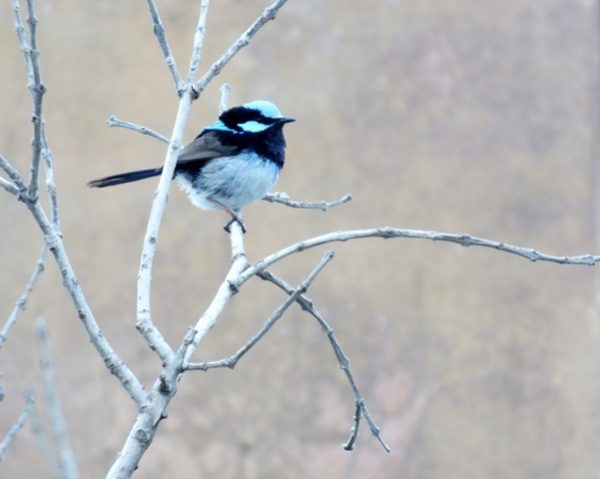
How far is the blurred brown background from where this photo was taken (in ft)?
20.5

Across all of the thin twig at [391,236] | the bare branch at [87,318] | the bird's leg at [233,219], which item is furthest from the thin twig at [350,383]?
the bird's leg at [233,219]

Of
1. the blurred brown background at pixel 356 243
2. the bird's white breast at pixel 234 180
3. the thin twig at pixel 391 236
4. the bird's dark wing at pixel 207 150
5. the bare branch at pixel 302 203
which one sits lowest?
the thin twig at pixel 391 236

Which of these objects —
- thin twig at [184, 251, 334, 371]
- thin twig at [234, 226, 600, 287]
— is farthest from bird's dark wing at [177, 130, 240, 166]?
thin twig at [184, 251, 334, 371]

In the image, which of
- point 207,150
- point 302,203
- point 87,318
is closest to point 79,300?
point 87,318

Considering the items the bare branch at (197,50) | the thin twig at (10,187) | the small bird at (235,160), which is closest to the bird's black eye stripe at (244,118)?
the small bird at (235,160)

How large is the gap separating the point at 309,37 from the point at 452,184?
1201 mm

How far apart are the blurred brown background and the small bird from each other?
2311mm

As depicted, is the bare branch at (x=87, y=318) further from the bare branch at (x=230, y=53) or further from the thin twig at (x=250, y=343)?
the bare branch at (x=230, y=53)

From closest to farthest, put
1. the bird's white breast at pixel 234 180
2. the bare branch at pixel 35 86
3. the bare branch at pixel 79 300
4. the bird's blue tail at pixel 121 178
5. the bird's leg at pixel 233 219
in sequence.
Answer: the bare branch at pixel 35 86 → the bare branch at pixel 79 300 → the bird's leg at pixel 233 219 → the bird's blue tail at pixel 121 178 → the bird's white breast at pixel 234 180

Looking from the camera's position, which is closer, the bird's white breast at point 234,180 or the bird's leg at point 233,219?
the bird's leg at point 233,219

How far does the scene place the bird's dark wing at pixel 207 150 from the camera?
3.94 m

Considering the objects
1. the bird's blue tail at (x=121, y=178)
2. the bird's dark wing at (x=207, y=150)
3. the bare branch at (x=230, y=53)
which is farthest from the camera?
the bird's dark wing at (x=207, y=150)

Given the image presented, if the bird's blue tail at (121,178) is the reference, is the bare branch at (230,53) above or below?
below

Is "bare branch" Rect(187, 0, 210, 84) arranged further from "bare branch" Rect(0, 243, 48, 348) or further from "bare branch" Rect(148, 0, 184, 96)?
"bare branch" Rect(0, 243, 48, 348)
